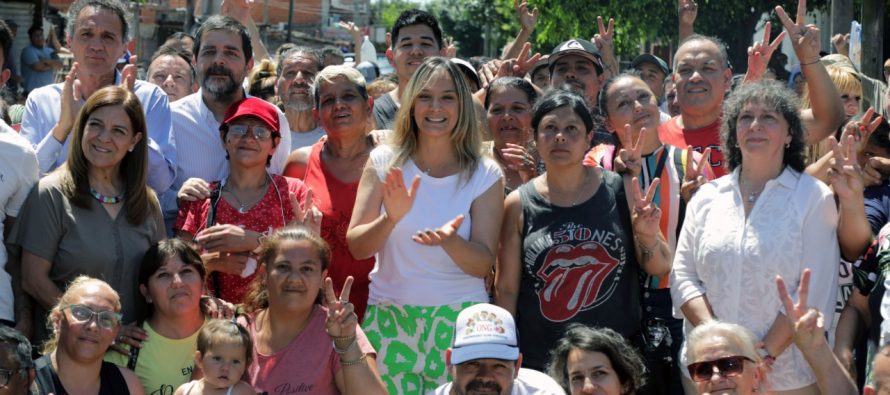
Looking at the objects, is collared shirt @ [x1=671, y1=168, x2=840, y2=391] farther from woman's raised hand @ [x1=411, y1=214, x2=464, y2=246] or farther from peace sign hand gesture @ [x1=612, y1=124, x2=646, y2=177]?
woman's raised hand @ [x1=411, y1=214, x2=464, y2=246]

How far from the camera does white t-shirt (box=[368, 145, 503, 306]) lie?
5.48m

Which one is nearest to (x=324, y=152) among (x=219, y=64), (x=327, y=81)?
(x=327, y=81)

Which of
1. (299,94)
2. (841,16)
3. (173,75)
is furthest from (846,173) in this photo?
(841,16)

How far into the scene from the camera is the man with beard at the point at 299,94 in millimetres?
7473

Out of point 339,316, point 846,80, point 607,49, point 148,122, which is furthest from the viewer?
point 607,49

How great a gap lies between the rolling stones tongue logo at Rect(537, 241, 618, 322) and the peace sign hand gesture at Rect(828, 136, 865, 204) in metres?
1.06

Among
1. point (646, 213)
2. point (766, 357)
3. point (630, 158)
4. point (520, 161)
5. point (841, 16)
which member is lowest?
point (766, 357)

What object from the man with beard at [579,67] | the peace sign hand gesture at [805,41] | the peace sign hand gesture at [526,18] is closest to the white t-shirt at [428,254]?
the peace sign hand gesture at [805,41]

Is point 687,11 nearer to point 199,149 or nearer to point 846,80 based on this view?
point 846,80

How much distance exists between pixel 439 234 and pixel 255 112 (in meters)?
1.41

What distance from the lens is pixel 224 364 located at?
514cm

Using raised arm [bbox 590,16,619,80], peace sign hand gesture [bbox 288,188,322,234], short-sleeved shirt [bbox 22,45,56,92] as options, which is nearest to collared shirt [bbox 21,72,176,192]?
peace sign hand gesture [bbox 288,188,322,234]

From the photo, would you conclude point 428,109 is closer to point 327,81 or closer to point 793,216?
point 327,81

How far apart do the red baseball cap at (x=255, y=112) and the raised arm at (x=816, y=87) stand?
273 centimetres
